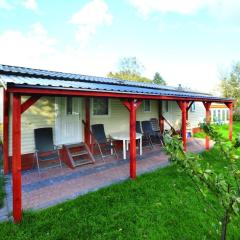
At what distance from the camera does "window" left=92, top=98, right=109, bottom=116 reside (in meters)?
7.88

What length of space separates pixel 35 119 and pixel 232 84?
3269 cm

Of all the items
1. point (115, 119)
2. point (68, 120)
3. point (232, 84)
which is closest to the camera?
point (68, 120)

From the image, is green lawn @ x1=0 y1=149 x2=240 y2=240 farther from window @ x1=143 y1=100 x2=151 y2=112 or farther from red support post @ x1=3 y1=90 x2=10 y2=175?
window @ x1=143 y1=100 x2=151 y2=112

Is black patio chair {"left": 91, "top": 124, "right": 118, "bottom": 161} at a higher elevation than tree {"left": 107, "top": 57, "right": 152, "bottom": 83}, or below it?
below

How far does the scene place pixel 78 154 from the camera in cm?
666

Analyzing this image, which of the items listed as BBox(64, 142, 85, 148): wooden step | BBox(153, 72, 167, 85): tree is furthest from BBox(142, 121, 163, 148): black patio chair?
BBox(153, 72, 167, 85): tree

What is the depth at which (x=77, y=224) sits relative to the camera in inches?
131

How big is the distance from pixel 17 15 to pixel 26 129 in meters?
11.5

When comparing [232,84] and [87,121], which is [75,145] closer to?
[87,121]

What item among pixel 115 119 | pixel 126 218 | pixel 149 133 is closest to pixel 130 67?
pixel 149 133

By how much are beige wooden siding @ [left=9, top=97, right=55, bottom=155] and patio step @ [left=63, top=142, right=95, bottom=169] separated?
36.2 inches

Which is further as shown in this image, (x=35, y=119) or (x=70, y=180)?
(x=35, y=119)

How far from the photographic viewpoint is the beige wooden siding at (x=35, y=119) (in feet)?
20.4

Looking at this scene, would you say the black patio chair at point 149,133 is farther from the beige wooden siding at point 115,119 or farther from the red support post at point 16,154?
the red support post at point 16,154
